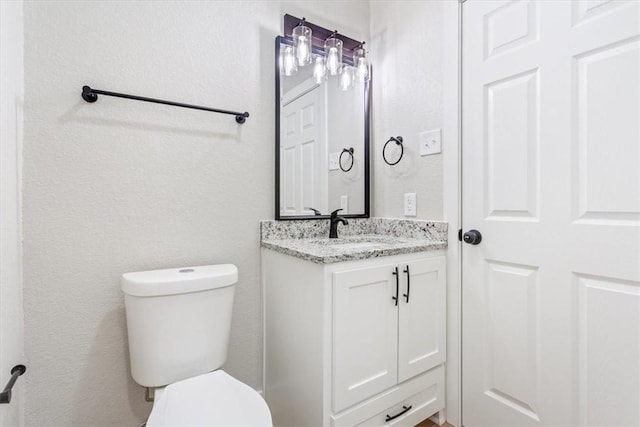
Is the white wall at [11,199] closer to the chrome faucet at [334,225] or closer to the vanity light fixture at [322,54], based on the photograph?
the vanity light fixture at [322,54]

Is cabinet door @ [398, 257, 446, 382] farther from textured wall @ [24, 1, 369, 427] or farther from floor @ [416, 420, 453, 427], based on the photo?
textured wall @ [24, 1, 369, 427]

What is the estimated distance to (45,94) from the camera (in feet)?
3.76

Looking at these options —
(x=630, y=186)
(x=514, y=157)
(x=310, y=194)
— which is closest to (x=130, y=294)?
(x=310, y=194)

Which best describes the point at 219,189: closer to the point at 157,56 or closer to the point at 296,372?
the point at 157,56

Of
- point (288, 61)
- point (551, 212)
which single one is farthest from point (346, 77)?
point (551, 212)

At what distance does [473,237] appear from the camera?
141cm

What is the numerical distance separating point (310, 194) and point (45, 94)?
116 centimetres

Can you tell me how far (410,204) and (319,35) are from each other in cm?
107

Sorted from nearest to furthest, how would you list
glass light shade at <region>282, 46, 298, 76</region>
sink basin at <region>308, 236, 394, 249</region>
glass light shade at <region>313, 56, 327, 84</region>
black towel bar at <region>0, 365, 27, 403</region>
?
black towel bar at <region>0, 365, 27, 403</region> < sink basin at <region>308, 236, 394, 249</region> < glass light shade at <region>282, 46, 298, 76</region> < glass light shade at <region>313, 56, 327, 84</region>

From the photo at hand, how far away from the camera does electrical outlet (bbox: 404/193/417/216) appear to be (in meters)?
1.69

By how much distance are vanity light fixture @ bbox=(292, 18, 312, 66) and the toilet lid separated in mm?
1484

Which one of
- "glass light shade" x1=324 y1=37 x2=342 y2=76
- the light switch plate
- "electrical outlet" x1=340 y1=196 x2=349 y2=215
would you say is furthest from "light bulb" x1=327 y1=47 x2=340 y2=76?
"electrical outlet" x1=340 y1=196 x2=349 y2=215

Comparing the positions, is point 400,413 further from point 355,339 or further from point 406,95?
point 406,95

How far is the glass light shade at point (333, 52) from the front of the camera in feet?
5.57
